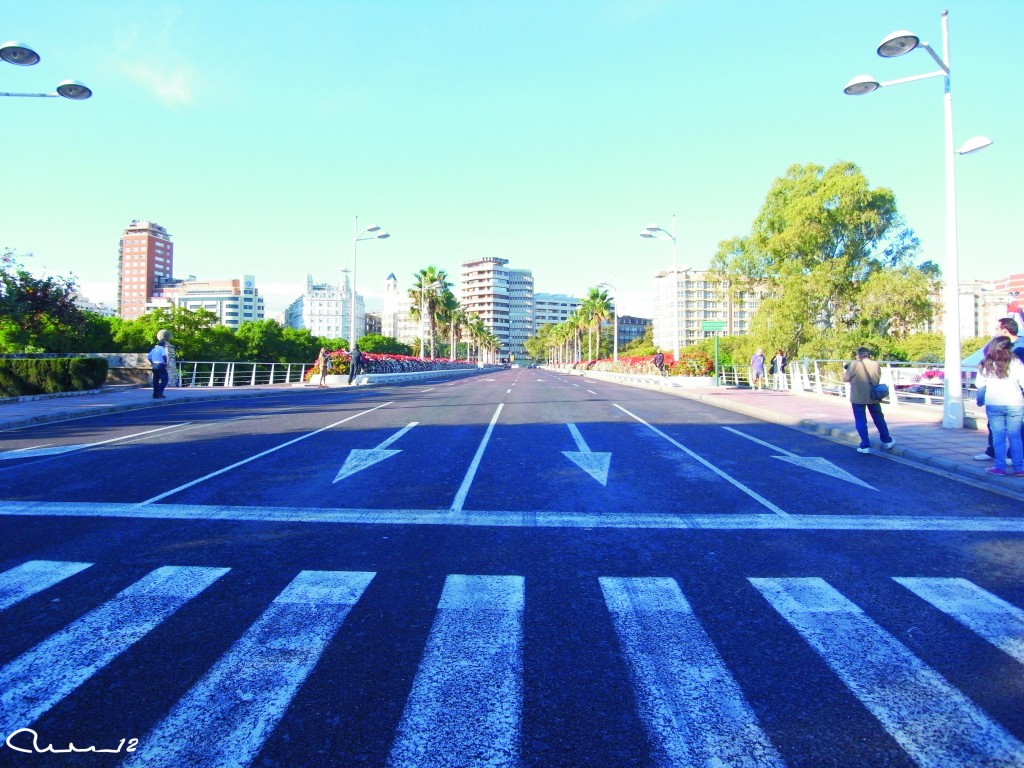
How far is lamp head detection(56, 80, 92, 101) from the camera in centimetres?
1330

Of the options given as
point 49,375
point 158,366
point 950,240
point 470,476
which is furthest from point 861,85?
point 49,375

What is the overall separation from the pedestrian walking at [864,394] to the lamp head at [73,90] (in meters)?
15.4

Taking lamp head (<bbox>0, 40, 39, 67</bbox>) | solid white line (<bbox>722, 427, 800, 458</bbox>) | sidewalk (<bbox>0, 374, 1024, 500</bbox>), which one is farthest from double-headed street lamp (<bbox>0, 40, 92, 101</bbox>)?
solid white line (<bbox>722, 427, 800, 458</bbox>)

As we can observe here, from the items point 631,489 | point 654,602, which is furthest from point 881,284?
point 654,602

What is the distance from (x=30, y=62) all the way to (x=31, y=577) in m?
12.0

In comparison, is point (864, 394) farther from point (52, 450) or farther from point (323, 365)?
point (323, 365)

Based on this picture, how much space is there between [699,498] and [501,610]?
12.9 ft

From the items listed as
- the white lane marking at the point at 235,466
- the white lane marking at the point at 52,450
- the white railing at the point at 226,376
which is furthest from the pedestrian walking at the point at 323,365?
the white lane marking at the point at 52,450

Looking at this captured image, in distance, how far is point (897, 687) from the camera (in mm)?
3141

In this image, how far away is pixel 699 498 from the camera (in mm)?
7387

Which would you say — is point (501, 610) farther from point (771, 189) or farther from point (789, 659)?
point (771, 189)

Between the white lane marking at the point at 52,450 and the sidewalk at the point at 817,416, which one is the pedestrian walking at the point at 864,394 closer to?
the sidewalk at the point at 817,416

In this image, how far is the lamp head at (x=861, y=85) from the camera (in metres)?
13.5

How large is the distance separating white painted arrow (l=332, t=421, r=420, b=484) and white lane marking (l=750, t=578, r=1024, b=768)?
5.78 m
